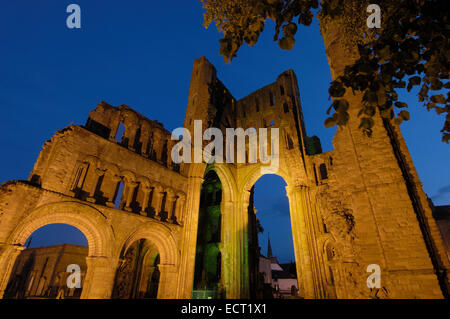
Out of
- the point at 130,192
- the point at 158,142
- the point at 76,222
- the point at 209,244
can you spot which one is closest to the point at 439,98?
the point at 76,222

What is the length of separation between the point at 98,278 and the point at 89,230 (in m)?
2.03

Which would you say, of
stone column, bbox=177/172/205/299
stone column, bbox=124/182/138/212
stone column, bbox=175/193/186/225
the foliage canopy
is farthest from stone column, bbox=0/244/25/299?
the foliage canopy

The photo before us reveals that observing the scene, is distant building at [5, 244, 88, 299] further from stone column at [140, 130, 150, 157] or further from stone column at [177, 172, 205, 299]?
stone column at [140, 130, 150, 157]

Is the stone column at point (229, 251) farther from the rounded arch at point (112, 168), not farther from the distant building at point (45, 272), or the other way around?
the distant building at point (45, 272)

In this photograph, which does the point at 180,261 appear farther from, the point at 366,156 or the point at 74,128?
the point at 366,156

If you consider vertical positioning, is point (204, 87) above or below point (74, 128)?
above

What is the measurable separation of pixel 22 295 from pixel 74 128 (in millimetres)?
20601

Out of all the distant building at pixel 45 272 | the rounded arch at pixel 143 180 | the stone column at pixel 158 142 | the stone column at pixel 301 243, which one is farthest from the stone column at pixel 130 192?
the distant building at pixel 45 272

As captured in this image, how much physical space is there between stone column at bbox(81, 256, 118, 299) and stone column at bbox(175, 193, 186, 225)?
4337mm

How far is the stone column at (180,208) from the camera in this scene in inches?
533

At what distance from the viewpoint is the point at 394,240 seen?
20.0ft

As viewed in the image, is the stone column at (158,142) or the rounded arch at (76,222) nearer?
the rounded arch at (76,222)

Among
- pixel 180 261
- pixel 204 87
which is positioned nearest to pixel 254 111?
pixel 204 87

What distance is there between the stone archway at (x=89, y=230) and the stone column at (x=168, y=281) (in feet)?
9.45
